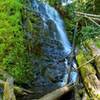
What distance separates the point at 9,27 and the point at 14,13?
490 millimetres

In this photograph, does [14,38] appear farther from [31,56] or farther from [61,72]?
[61,72]

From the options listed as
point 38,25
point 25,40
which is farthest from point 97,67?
point 38,25

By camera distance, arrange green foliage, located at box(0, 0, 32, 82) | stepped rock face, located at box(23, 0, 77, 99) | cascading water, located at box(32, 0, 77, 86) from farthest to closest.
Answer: cascading water, located at box(32, 0, 77, 86)
stepped rock face, located at box(23, 0, 77, 99)
green foliage, located at box(0, 0, 32, 82)

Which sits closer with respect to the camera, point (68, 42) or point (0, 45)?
point (0, 45)

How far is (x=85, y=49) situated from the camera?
5852 millimetres

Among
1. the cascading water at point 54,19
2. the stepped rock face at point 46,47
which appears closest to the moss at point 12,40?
the stepped rock face at point 46,47

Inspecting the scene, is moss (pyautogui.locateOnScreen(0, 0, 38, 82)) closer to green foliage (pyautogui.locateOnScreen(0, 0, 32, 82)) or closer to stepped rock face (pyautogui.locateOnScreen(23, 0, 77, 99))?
green foliage (pyautogui.locateOnScreen(0, 0, 32, 82))

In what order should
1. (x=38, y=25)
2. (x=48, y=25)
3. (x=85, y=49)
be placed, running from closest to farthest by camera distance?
(x=85, y=49) < (x=38, y=25) < (x=48, y=25)

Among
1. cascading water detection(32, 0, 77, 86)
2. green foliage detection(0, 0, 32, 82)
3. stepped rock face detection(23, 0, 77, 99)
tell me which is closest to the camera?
green foliage detection(0, 0, 32, 82)

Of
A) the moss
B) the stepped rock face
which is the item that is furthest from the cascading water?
the moss

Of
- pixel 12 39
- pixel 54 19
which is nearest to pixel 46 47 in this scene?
pixel 54 19

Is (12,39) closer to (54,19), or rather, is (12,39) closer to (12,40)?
(12,40)

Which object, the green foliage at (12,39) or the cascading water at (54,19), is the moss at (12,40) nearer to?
the green foliage at (12,39)

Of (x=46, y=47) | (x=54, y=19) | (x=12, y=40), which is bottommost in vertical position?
(x=46, y=47)
